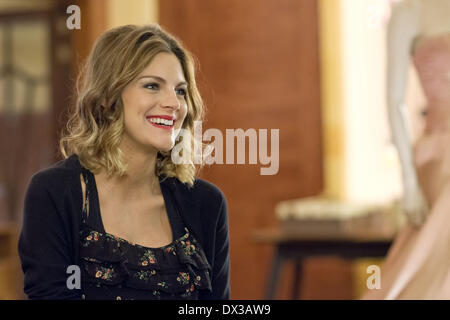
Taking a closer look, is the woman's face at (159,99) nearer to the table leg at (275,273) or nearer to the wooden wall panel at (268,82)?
the table leg at (275,273)

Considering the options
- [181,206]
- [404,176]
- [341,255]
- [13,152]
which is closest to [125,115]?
[181,206]

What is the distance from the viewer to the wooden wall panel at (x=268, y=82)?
12.2ft

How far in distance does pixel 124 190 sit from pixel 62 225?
0.10 metres

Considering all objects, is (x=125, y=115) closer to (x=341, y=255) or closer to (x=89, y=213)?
(x=89, y=213)

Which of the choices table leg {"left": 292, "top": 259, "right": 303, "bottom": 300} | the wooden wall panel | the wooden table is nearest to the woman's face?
the wooden table

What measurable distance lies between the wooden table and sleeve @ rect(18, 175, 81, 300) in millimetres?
1779

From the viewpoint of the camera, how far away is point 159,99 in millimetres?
930

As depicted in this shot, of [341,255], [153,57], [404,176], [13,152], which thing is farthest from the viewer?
[13,152]

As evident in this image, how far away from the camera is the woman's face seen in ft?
3.07

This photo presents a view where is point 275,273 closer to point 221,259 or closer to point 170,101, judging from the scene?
point 221,259

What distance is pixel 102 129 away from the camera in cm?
100

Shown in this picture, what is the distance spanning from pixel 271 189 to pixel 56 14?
1606 mm

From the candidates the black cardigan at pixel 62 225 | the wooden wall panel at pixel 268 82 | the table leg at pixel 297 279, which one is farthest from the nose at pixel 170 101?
the wooden wall panel at pixel 268 82

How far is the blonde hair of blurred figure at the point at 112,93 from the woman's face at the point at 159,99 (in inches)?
0.4
